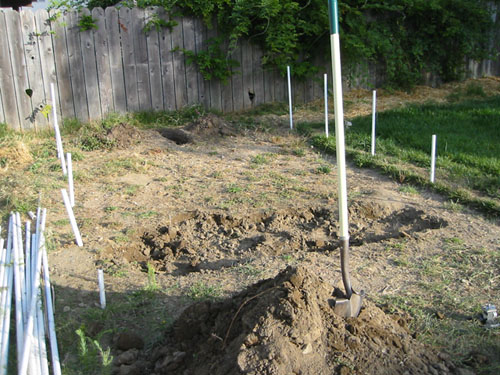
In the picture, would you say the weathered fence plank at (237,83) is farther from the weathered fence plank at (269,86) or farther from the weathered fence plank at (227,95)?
the weathered fence plank at (269,86)

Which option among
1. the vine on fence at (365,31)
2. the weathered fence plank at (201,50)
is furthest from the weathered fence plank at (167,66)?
the weathered fence plank at (201,50)

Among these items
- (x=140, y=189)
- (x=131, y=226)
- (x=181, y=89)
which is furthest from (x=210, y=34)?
(x=131, y=226)

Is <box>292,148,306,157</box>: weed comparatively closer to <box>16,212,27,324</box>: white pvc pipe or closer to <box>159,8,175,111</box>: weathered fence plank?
<box>159,8,175,111</box>: weathered fence plank

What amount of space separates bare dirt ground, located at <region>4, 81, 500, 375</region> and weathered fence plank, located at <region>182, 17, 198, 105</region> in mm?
1751

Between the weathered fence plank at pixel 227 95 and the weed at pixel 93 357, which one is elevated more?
the weathered fence plank at pixel 227 95

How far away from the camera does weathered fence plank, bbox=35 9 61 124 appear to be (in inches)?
348

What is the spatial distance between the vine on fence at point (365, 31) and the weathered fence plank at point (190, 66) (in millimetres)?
175

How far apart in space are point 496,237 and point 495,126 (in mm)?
4359

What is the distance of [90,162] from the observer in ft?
24.5

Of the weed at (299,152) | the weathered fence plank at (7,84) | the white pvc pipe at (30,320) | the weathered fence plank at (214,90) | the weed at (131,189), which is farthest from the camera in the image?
the weathered fence plank at (214,90)

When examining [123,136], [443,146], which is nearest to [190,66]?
[123,136]

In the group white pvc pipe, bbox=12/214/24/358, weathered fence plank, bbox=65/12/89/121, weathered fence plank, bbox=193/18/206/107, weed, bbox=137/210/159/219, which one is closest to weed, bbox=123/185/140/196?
weed, bbox=137/210/159/219

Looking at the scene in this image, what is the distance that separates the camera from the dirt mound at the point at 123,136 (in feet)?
26.4

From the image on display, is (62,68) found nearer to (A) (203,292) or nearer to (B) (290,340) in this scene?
(A) (203,292)
